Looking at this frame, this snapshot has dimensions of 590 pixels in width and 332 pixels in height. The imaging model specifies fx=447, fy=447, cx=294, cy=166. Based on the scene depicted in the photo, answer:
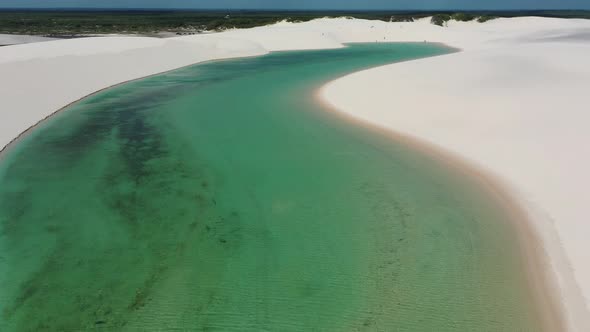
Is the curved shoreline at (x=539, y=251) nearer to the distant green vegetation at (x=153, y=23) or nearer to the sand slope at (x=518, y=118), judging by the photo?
the sand slope at (x=518, y=118)

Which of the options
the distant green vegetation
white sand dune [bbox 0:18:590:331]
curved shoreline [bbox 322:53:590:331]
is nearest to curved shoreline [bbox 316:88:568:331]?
curved shoreline [bbox 322:53:590:331]

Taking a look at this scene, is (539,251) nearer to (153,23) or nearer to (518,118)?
(518,118)

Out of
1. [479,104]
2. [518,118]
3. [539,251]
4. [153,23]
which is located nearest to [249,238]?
[539,251]

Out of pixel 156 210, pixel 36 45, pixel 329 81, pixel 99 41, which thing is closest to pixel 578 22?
pixel 329 81

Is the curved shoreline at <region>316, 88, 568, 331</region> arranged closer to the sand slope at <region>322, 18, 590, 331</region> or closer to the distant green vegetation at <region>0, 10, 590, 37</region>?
the sand slope at <region>322, 18, 590, 331</region>

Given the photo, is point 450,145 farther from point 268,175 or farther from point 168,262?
point 168,262
